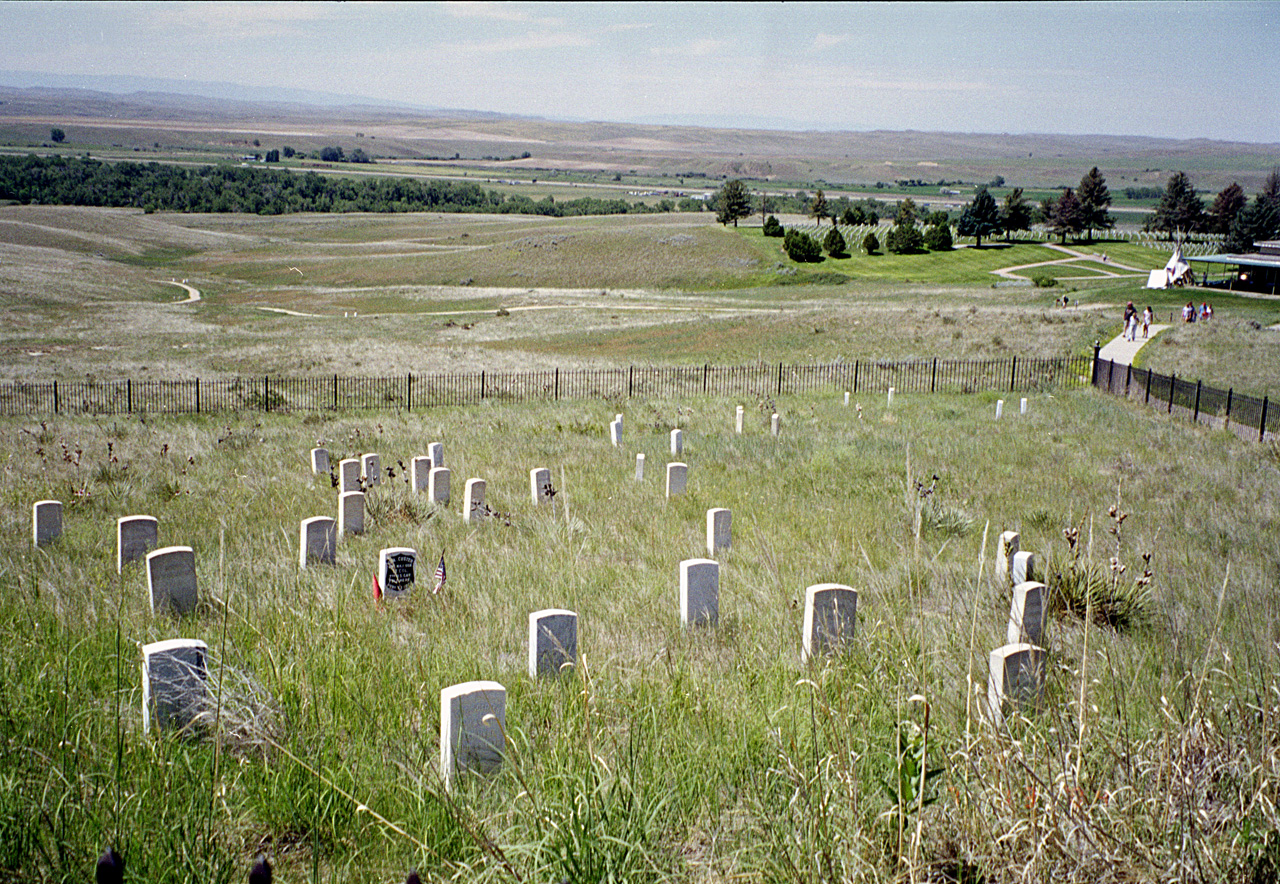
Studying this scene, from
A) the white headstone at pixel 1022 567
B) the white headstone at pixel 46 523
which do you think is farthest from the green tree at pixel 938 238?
the white headstone at pixel 46 523

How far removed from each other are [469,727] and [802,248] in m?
89.6

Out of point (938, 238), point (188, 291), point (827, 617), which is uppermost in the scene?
point (938, 238)

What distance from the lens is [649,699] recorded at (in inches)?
178

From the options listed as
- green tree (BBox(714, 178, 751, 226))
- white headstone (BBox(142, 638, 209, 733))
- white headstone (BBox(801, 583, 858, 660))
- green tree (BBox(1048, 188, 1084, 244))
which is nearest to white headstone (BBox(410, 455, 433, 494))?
white headstone (BBox(801, 583, 858, 660))

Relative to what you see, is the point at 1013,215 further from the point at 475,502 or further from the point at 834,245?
the point at 475,502

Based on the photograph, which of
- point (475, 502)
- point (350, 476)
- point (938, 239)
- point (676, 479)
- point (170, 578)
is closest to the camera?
point (170, 578)

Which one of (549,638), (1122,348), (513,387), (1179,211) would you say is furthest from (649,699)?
(1179,211)

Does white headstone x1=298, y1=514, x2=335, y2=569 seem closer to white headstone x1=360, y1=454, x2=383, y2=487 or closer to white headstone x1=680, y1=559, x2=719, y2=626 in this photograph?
white headstone x1=680, y1=559, x2=719, y2=626

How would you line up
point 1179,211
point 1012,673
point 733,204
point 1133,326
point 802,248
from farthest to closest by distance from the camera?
point 733,204 < point 1179,211 < point 802,248 < point 1133,326 < point 1012,673

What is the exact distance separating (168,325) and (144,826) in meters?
53.5

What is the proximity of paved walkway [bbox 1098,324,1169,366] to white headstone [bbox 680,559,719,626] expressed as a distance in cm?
2849

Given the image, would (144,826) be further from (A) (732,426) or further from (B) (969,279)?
(B) (969,279)

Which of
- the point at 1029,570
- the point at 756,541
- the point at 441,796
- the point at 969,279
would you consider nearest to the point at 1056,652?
the point at 1029,570

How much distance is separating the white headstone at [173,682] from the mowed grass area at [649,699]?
126 mm
